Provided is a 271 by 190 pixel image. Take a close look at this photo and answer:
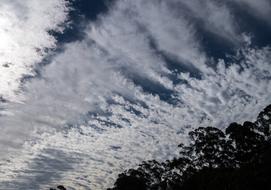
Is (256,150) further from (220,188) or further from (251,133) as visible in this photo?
(220,188)

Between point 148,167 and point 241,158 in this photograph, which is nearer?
point 241,158

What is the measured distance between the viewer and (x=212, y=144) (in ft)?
186

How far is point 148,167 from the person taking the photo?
269ft

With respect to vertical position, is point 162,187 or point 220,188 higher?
point 162,187

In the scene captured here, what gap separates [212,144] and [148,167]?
27.9 m

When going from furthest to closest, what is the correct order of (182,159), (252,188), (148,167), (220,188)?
(148,167), (182,159), (220,188), (252,188)

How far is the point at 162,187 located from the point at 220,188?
119 feet

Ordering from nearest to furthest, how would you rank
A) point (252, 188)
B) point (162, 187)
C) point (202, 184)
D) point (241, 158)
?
point (252, 188) < point (202, 184) < point (241, 158) < point (162, 187)

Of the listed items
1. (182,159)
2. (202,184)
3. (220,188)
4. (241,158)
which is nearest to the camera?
(220,188)

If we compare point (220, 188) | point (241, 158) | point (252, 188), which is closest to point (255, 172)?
point (252, 188)

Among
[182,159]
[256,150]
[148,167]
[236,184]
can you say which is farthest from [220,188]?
[148,167]

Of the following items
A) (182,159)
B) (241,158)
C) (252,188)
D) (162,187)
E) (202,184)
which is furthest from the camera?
(162,187)

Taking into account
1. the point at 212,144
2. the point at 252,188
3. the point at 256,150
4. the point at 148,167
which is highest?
the point at 148,167

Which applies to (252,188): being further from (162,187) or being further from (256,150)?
(162,187)
